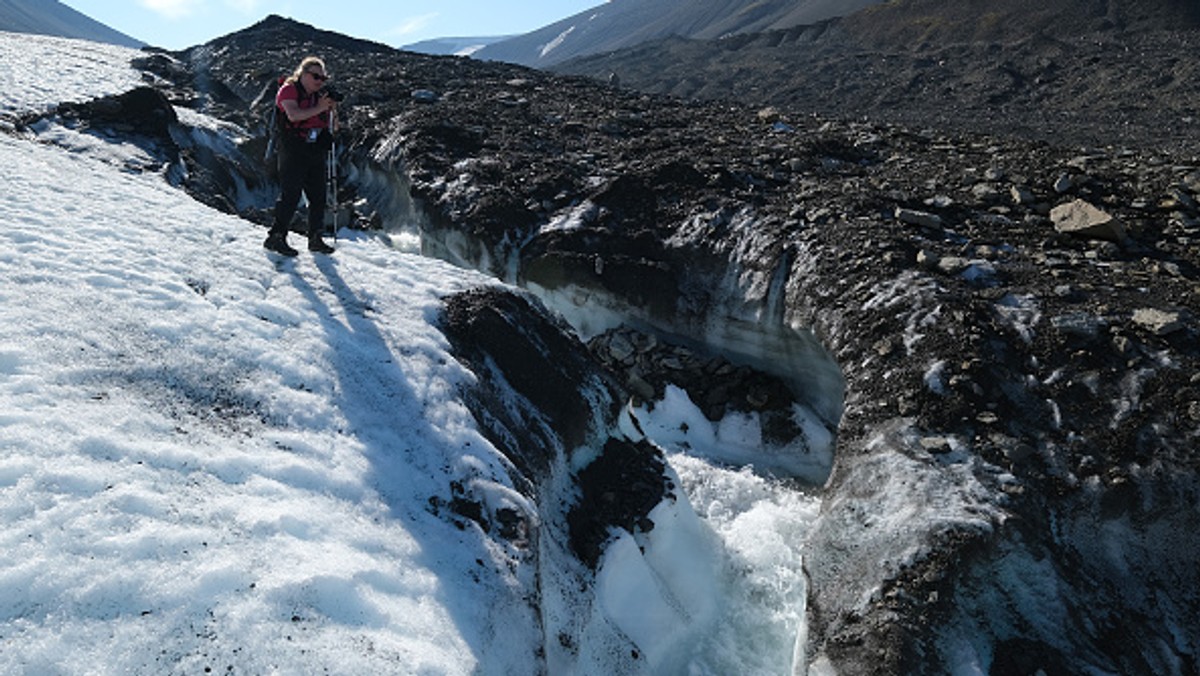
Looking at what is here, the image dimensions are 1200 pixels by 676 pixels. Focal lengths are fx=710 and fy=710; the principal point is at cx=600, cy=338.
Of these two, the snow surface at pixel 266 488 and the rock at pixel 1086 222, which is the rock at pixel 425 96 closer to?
the snow surface at pixel 266 488

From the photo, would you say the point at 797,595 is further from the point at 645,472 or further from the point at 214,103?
the point at 214,103

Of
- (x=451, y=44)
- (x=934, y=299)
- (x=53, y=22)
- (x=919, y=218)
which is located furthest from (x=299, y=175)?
(x=451, y=44)

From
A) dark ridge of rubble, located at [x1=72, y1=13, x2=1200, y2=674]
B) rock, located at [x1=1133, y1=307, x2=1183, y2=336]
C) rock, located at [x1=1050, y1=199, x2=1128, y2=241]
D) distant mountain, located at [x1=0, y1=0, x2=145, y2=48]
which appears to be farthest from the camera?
distant mountain, located at [x1=0, y1=0, x2=145, y2=48]

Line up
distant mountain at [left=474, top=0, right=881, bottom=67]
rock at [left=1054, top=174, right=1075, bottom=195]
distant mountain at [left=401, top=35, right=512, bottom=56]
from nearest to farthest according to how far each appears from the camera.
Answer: rock at [left=1054, top=174, right=1075, bottom=195], distant mountain at [left=474, top=0, right=881, bottom=67], distant mountain at [left=401, top=35, right=512, bottom=56]

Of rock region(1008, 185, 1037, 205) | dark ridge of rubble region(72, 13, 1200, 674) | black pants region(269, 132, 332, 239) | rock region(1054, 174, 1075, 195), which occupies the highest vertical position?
black pants region(269, 132, 332, 239)

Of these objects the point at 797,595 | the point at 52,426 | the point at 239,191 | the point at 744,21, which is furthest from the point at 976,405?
the point at 744,21

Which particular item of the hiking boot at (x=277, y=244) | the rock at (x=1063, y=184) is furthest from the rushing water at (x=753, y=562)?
the rock at (x=1063, y=184)

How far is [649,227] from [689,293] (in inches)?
74.4

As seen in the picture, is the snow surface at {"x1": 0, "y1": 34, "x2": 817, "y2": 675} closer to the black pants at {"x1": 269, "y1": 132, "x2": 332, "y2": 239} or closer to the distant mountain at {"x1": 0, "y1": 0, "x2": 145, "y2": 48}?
the black pants at {"x1": 269, "y1": 132, "x2": 332, "y2": 239}

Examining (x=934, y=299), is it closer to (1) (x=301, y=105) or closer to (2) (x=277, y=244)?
(1) (x=301, y=105)

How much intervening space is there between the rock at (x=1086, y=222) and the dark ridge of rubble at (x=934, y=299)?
123mm

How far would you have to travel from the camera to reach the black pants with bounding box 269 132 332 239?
879 cm

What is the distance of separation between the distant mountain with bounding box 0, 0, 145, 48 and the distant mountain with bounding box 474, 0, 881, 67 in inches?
2794

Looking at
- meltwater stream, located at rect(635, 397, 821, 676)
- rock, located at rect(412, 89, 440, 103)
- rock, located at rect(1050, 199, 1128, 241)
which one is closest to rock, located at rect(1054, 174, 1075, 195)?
rock, located at rect(1050, 199, 1128, 241)
